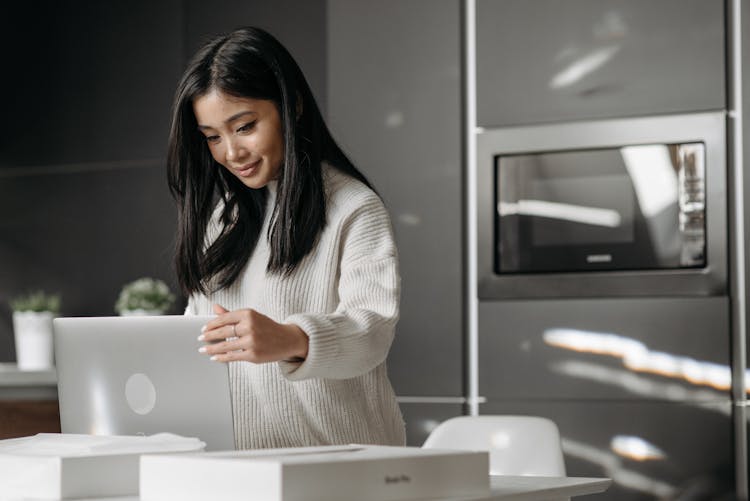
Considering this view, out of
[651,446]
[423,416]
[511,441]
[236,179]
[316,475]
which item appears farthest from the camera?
[423,416]

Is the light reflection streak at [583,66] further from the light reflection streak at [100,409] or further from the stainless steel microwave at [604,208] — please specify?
the light reflection streak at [100,409]

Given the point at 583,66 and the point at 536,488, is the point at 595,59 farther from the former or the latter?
the point at 536,488

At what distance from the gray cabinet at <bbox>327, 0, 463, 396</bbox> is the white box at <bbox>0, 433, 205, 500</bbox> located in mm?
1696

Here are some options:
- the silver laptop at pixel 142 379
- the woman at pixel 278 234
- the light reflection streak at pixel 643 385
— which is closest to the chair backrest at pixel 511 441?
the woman at pixel 278 234

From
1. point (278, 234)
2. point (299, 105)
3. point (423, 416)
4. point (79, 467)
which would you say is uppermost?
point (299, 105)

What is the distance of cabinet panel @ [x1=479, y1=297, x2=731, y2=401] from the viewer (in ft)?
9.03

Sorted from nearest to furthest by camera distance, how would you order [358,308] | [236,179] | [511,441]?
[358,308]
[236,179]
[511,441]

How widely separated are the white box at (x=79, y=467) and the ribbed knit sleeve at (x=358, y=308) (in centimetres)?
21

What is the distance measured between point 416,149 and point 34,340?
1445 mm

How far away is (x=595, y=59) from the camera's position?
290 centimetres

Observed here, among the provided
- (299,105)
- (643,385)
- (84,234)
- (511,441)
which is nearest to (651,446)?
(643,385)

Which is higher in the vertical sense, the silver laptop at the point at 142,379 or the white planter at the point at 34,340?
the silver laptop at the point at 142,379

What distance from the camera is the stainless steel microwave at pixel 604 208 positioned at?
9.15 feet

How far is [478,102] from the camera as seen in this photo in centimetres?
303
